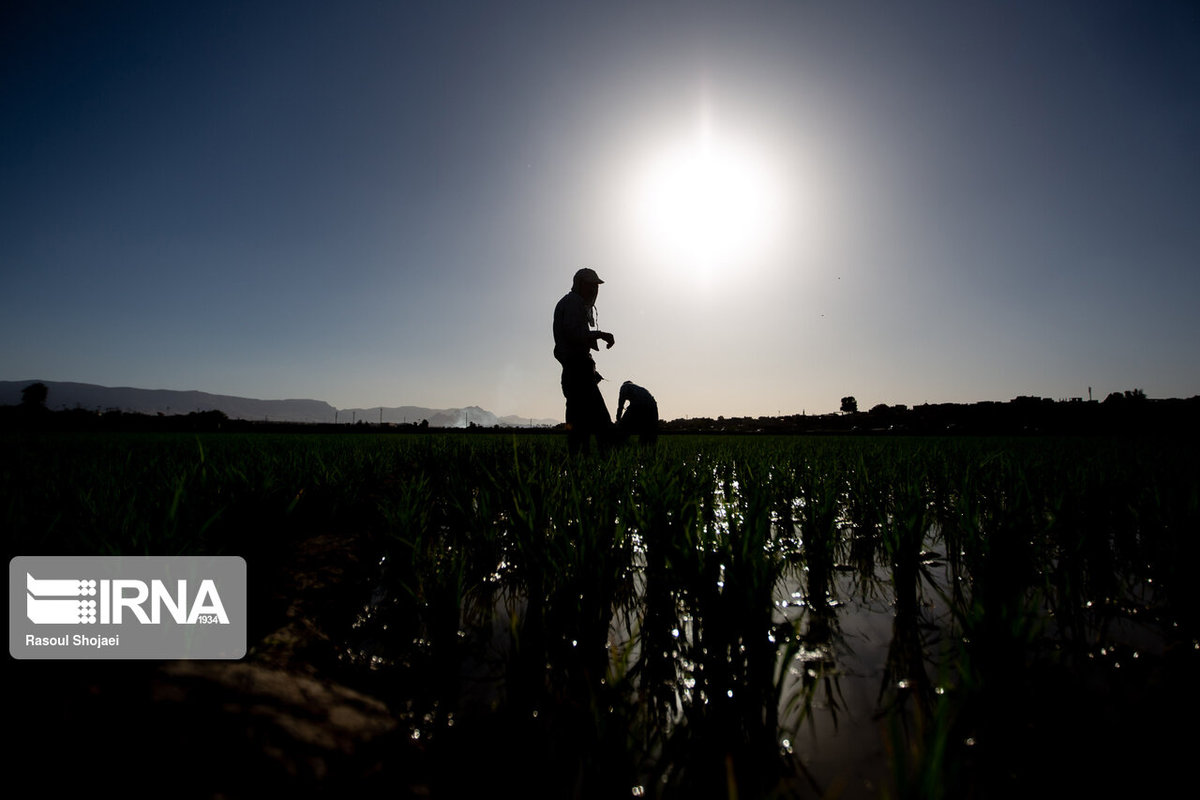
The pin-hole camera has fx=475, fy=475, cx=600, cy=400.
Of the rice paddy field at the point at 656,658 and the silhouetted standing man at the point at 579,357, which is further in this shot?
the silhouetted standing man at the point at 579,357

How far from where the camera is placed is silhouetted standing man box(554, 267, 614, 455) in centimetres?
498

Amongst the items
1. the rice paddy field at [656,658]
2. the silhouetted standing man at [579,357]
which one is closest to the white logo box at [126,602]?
the rice paddy field at [656,658]

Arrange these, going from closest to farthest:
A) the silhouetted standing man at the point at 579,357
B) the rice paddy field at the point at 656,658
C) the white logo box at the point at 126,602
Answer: the rice paddy field at the point at 656,658
the white logo box at the point at 126,602
the silhouetted standing man at the point at 579,357

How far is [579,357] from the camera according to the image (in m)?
5.05

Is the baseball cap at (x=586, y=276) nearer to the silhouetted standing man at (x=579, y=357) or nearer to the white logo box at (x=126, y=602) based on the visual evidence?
the silhouetted standing man at (x=579, y=357)

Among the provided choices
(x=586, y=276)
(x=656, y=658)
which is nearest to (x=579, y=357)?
(x=586, y=276)

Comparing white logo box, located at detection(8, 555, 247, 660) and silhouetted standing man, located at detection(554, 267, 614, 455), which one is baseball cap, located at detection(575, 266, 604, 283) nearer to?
silhouetted standing man, located at detection(554, 267, 614, 455)

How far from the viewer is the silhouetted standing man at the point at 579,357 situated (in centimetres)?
498

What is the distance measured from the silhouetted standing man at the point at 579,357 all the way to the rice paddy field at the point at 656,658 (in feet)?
8.57

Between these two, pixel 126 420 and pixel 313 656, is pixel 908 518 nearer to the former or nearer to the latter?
pixel 313 656

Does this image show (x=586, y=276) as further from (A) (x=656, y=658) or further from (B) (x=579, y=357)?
(A) (x=656, y=658)

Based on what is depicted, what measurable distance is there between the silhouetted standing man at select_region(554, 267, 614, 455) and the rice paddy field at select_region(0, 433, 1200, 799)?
2613 millimetres

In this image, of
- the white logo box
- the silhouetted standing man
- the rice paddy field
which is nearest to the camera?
the rice paddy field

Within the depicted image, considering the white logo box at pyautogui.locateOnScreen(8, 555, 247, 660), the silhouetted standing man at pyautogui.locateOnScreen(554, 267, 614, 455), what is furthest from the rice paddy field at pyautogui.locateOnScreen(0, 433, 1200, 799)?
the silhouetted standing man at pyautogui.locateOnScreen(554, 267, 614, 455)
